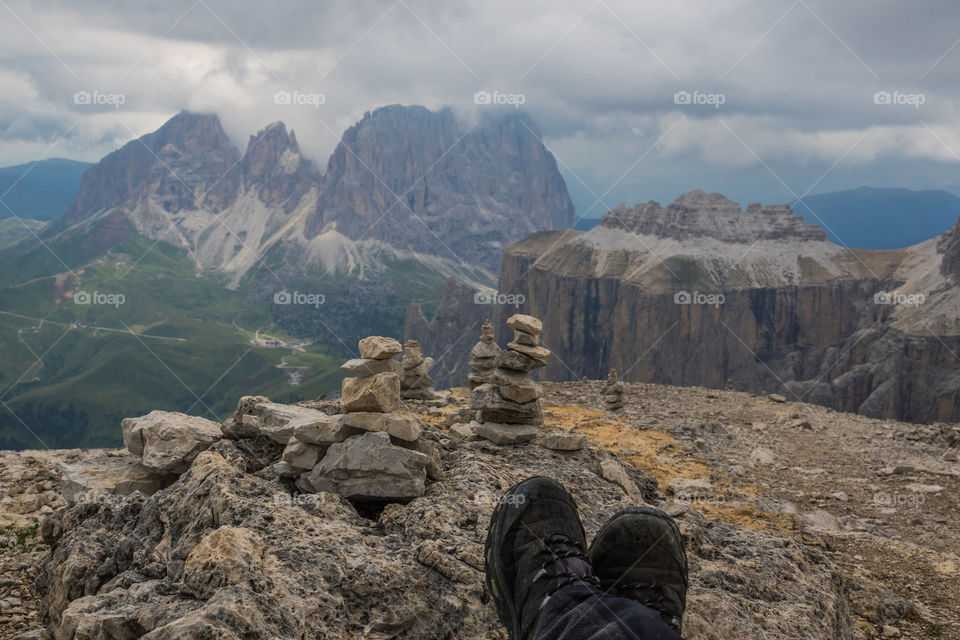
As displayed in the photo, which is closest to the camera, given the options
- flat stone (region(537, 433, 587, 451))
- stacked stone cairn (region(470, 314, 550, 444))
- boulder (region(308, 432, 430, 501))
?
boulder (region(308, 432, 430, 501))

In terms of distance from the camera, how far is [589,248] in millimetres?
169000

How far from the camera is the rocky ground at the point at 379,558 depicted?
505 centimetres

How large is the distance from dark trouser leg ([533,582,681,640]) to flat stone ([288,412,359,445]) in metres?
4.50

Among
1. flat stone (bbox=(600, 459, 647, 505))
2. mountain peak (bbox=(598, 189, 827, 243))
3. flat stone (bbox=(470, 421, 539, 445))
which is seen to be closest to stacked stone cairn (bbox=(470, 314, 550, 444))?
flat stone (bbox=(470, 421, 539, 445))

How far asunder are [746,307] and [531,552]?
15168 cm

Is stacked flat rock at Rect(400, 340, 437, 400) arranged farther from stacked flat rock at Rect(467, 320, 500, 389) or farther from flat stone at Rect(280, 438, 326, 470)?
flat stone at Rect(280, 438, 326, 470)

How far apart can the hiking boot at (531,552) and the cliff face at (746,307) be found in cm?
11283

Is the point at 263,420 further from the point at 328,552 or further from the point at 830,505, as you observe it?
the point at 830,505

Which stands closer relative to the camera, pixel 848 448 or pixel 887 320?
pixel 848 448

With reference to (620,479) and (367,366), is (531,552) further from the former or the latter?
(367,366)

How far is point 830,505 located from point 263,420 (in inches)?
541

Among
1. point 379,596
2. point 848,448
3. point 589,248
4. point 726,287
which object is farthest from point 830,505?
point 589,248

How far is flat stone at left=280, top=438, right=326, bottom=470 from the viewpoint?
8195 millimetres

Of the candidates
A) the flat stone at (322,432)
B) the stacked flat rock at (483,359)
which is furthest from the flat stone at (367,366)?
the stacked flat rock at (483,359)
